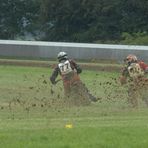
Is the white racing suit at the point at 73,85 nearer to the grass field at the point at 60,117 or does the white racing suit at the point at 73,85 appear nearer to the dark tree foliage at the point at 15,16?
the grass field at the point at 60,117

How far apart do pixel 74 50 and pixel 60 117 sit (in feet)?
86.3

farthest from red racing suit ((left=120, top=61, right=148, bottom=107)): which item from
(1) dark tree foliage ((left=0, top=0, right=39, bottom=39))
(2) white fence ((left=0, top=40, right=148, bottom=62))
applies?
(1) dark tree foliage ((left=0, top=0, right=39, bottom=39))

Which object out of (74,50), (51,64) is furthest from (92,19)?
(51,64)

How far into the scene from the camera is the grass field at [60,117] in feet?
32.3

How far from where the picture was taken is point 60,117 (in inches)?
607

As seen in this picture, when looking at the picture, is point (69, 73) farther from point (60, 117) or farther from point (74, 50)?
point (74, 50)

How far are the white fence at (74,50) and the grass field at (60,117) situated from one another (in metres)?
5.03

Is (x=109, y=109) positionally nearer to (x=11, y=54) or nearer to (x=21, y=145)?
(x=21, y=145)

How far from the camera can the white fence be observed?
132 ft

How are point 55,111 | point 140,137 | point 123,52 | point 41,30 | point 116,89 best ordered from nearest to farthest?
point 140,137 → point 55,111 → point 116,89 → point 123,52 → point 41,30

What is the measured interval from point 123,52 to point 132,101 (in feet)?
68.7

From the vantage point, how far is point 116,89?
A: 2184 cm

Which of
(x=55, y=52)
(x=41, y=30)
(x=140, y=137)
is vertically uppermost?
(x=140, y=137)

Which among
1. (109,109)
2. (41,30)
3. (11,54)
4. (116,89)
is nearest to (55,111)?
(109,109)
